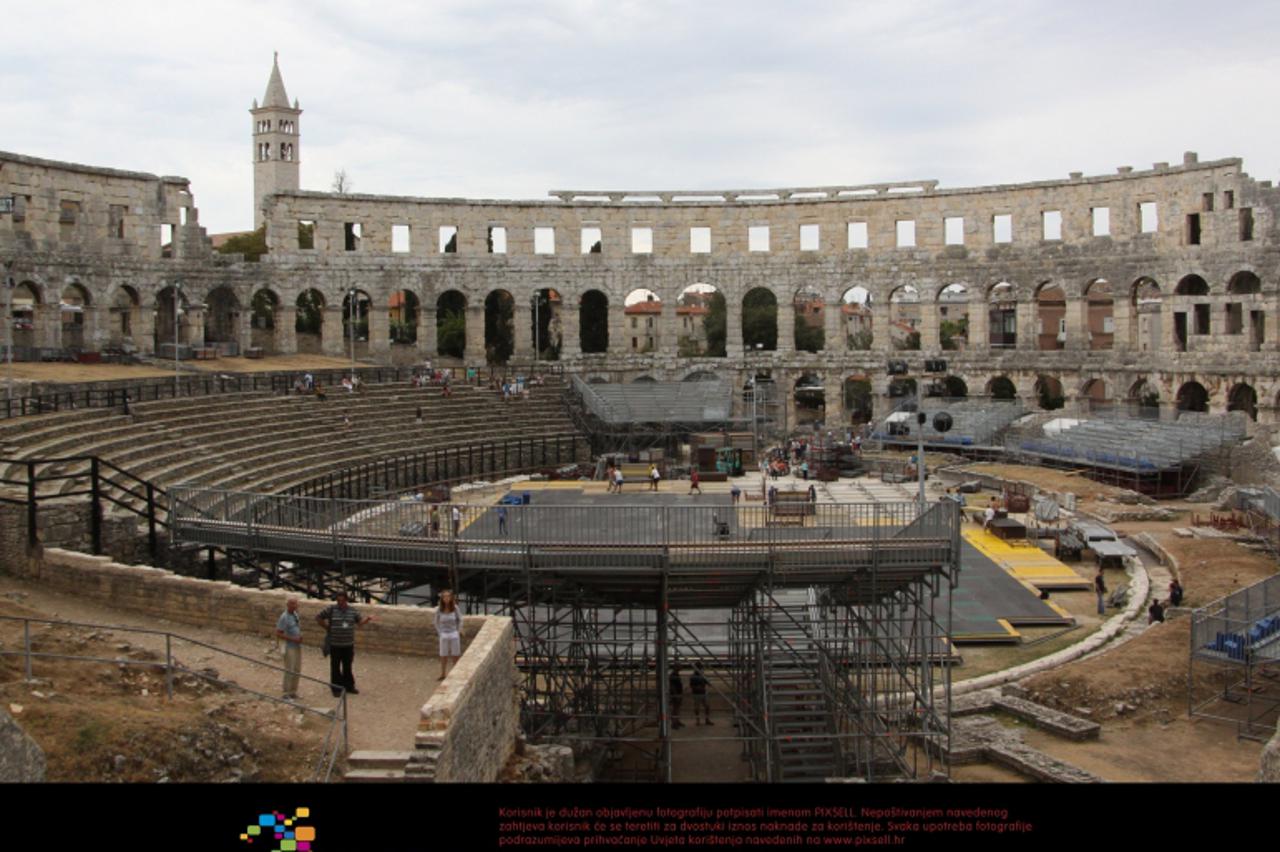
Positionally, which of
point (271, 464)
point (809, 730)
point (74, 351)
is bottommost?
point (809, 730)

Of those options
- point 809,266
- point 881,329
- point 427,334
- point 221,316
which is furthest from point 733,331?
point 221,316

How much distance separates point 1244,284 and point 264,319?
37.6m

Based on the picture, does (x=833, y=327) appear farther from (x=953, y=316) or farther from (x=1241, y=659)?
(x=953, y=316)

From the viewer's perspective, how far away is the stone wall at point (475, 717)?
923 centimetres

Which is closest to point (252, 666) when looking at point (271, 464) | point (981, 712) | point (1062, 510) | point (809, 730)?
point (809, 730)

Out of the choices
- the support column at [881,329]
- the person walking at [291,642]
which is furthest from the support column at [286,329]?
the person walking at [291,642]

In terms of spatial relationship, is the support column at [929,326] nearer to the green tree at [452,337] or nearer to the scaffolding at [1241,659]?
the green tree at [452,337]

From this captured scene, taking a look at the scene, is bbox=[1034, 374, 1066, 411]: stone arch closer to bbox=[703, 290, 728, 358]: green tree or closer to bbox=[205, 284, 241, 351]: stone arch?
bbox=[703, 290, 728, 358]: green tree

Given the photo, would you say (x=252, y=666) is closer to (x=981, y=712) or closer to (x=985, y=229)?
(x=981, y=712)

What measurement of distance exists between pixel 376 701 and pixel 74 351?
86.0 ft

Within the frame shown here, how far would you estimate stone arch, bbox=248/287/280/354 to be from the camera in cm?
4315

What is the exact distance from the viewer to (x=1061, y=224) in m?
42.6
